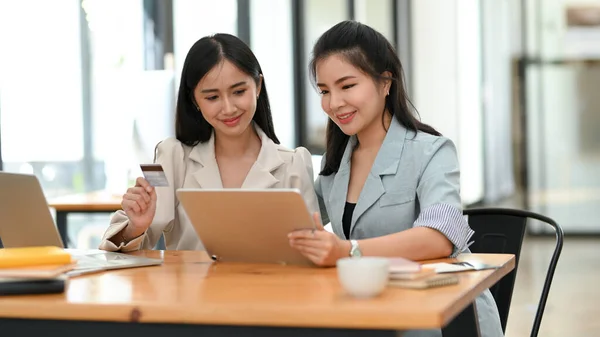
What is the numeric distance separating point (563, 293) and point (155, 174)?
14.1 feet

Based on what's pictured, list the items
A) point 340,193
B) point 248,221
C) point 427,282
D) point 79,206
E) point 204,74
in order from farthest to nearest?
point 79,206 < point 204,74 < point 340,193 < point 248,221 < point 427,282

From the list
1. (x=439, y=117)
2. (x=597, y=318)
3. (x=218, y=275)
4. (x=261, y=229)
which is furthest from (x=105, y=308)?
(x=439, y=117)

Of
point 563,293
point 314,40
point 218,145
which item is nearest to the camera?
point 218,145

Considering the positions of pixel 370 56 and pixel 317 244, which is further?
pixel 370 56

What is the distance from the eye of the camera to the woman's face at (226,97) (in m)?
2.41

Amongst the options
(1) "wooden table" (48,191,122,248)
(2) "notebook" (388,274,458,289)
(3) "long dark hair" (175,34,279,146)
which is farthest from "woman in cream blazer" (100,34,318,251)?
(1) "wooden table" (48,191,122,248)

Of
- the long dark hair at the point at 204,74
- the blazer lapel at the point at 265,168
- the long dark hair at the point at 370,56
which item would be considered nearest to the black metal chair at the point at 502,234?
the long dark hair at the point at 370,56

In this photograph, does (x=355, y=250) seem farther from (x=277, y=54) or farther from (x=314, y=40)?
(x=314, y=40)

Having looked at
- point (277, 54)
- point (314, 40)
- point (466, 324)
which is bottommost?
point (466, 324)

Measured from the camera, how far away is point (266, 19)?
596 centimetres

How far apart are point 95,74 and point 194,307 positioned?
134 inches

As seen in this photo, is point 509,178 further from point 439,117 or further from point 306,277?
point 306,277

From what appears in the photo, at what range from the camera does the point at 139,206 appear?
2207mm

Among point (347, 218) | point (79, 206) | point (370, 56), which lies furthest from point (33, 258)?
point (79, 206)
